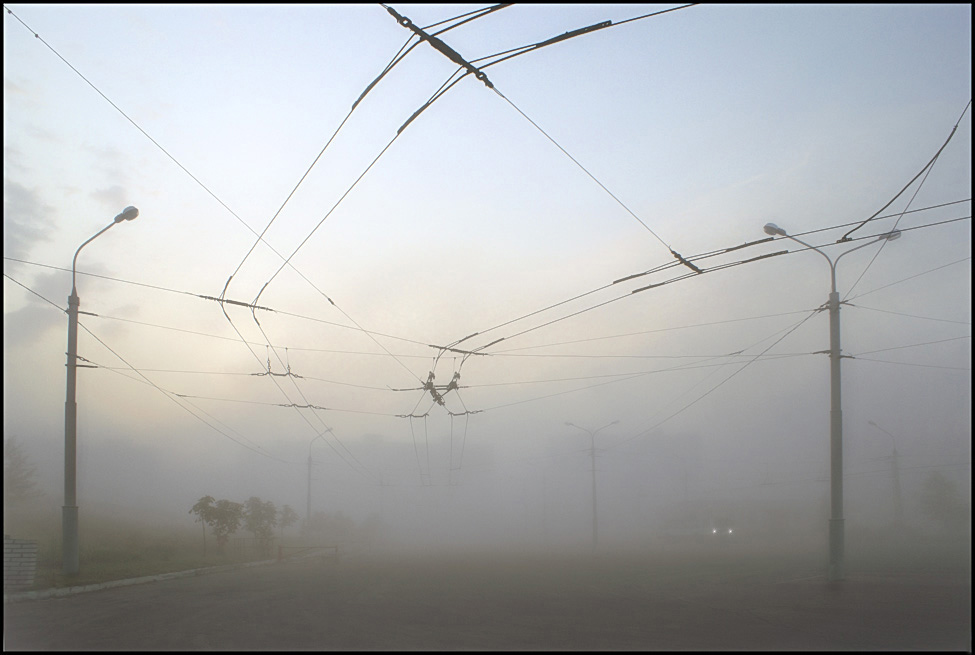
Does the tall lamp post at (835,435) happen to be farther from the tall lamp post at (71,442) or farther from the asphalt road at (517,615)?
the tall lamp post at (71,442)

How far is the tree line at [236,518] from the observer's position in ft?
123

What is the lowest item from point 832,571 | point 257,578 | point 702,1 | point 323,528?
point 323,528

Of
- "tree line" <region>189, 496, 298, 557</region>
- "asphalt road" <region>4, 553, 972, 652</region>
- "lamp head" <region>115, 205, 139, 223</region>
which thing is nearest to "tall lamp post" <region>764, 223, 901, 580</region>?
"asphalt road" <region>4, 553, 972, 652</region>

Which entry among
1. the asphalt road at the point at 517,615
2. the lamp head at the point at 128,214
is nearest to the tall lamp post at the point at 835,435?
Answer: the asphalt road at the point at 517,615

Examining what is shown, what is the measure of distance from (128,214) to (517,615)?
15.7 meters

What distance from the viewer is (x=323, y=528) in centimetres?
8494

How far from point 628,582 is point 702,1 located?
18.6 meters

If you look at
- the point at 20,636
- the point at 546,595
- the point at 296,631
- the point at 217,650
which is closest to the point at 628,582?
the point at 546,595

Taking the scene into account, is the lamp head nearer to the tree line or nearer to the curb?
the curb

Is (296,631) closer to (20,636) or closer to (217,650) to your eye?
(217,650)

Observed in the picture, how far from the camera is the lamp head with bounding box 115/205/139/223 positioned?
2103 centimetres

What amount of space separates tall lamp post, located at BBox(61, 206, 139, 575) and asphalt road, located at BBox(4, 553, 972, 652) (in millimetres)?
1721

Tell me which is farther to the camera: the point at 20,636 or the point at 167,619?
the point at 167,619

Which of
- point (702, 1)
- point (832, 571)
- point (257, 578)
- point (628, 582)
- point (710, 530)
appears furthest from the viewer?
point (710, 530)
